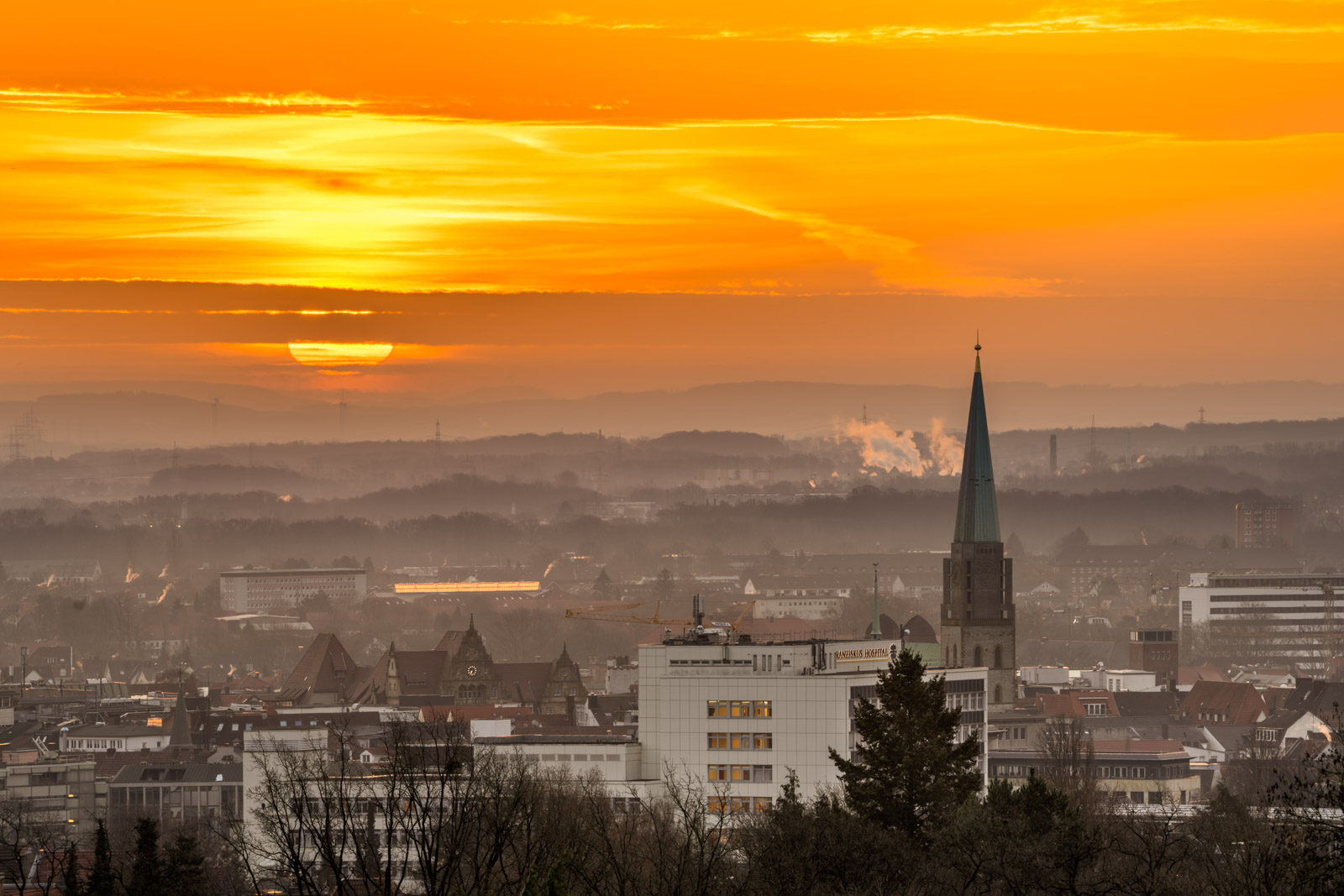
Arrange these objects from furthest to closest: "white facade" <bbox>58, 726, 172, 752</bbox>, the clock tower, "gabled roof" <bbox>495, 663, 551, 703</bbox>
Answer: the clock tower < "gabled roof" <bbox>495, 663, 551, 703</bbox> < "white facade" <bbox>58, 726, 172, 752</bbox>

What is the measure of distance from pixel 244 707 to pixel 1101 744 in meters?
66.7

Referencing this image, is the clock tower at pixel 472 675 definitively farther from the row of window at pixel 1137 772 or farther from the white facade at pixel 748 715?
the white facade at pixel 748 715

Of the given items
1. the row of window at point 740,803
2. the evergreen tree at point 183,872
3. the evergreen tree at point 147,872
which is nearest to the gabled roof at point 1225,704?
the row of window at point 740,803

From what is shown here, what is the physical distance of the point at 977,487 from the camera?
152 meters

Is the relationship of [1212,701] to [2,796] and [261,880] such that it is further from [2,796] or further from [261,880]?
[261,880]

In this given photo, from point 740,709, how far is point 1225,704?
95321 millimetres

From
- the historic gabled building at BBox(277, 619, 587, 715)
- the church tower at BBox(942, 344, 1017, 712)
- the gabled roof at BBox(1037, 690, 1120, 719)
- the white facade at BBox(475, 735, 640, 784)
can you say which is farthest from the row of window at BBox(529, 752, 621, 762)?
the historic gabled building at BBox(277, 619, 587, 715)

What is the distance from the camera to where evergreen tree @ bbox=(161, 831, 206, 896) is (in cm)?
6166

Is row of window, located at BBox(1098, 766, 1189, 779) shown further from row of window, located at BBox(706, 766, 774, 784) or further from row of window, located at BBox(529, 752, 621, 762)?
row of window, located at BBox(706, 766, 774, 784)

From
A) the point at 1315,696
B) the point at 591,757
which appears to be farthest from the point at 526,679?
the point at 591,757

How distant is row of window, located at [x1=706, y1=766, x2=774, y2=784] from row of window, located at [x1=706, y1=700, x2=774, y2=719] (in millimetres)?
1924

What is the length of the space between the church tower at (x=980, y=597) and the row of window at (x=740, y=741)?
51.2 metres

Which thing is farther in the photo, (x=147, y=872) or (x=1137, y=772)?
(x=1137, y=772)

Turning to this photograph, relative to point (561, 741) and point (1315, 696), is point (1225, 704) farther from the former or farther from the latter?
point (561, 741)
